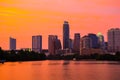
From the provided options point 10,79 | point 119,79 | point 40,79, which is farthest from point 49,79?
point 119,79

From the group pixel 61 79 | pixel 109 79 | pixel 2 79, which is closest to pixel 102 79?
pixel 109 79

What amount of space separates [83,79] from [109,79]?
4363mm

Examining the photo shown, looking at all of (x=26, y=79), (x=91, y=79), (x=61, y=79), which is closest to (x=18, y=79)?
(x=26, y=79)

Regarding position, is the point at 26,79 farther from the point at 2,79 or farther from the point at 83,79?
the point at 83,79

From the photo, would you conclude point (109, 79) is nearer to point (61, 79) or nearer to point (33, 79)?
point (61, 79)

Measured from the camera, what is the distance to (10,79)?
7144 cm

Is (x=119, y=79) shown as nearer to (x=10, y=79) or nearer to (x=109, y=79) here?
(x=109, y=79)

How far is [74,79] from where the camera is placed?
70000 mm

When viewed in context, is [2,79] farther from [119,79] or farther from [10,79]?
[119,79]

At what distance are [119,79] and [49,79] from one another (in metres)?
11.9

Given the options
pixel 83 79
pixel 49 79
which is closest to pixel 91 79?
pixel 83 79

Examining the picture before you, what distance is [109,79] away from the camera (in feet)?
228

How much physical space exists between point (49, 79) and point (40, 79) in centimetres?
164

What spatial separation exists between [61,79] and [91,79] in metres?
5.13
